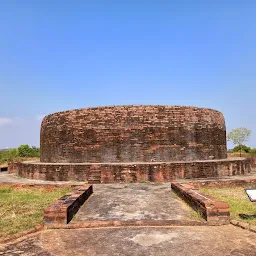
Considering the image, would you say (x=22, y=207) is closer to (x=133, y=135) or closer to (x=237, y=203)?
(x=237, y=203)

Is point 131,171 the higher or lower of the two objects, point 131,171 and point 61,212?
the higher

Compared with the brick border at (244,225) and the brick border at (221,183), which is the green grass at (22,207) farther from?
the brick border at (221,183)

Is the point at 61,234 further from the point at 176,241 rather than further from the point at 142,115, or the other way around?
the point at 142,115

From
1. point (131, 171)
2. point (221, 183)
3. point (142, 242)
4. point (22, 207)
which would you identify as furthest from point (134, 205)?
point (221, 183)

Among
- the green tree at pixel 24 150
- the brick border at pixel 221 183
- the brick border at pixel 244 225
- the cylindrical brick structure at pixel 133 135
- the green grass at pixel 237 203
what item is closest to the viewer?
the brick border at pixel 244 225

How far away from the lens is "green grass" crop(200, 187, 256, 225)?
4.60m

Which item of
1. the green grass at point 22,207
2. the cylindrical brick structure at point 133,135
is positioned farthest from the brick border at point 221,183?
the green grass at point 22,207

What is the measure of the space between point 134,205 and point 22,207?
7.95ft

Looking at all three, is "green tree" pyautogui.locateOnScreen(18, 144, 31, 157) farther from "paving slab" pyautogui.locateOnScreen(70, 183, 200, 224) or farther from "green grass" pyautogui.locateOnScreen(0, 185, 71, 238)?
"paving slab" pyautogui.locateOnScreen(70, 183, 200, 224)

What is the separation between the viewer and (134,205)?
17.9 ft

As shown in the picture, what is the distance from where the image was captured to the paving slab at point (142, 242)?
3.16 m

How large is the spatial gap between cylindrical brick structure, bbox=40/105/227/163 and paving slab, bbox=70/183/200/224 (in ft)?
8.69

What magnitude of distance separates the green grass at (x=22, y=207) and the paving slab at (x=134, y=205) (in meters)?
0.80

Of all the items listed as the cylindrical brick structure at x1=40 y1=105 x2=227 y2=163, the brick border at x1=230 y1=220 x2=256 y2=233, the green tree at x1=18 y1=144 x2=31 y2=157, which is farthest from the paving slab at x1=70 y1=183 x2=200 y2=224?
the green tree at x1=18 y1=144 x2=31 y2=157
